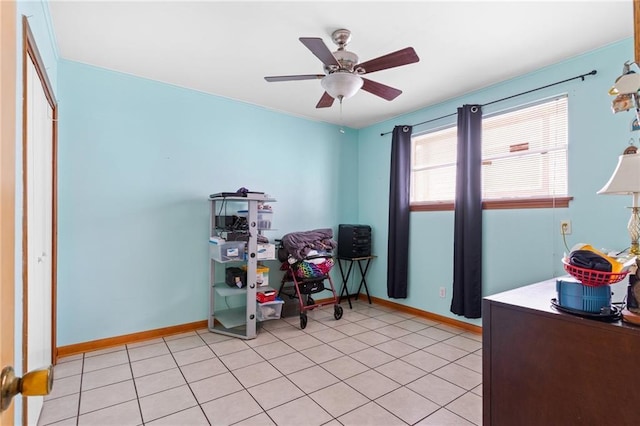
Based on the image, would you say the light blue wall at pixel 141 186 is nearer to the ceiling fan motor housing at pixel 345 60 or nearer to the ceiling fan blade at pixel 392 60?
the ceiling fan motor housing at pixel 345 60

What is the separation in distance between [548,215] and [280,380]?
2628 mm

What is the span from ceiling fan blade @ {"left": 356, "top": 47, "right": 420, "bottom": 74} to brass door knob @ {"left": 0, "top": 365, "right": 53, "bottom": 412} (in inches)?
82.6

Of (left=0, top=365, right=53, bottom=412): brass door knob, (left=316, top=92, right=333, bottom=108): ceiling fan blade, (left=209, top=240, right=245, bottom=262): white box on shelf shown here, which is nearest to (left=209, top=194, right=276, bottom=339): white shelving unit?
(left=209, top=240, right=245, bottom=262): white box on shelf

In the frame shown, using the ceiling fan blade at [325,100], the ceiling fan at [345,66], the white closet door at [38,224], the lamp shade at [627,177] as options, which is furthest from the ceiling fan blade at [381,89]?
the white closet door at [38,224]

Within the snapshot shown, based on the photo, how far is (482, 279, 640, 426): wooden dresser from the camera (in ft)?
3.25

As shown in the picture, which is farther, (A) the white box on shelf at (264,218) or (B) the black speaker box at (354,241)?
(B) the black speaker box at (354,241)

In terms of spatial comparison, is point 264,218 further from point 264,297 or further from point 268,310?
point 268,310

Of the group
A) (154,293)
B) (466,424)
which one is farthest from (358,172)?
(466,424)

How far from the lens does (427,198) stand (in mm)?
3852

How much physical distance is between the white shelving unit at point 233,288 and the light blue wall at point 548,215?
193 centimetres

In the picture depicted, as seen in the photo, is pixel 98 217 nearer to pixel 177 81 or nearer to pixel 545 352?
pixel 177 81

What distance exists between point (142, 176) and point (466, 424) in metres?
3.25

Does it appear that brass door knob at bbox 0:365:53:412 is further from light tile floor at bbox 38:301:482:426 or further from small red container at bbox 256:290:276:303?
→ small red container at bbox 256:290:276:303

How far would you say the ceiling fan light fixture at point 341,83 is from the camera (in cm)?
214
